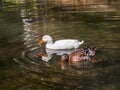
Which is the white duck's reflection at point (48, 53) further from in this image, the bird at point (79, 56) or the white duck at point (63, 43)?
the bird at point (79, 56)

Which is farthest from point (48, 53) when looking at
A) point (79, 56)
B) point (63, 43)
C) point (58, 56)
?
point (79, 56)

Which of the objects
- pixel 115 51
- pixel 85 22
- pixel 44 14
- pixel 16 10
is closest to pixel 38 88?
pixel 115 51

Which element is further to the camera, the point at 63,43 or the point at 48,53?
the point at 63,43

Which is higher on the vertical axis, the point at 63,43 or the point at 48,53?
the point at 63,43

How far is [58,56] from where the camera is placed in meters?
15.8

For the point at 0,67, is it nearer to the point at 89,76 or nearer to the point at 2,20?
the point at 89,76

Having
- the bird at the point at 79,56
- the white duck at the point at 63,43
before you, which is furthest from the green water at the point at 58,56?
the white duck at the point at 63,43

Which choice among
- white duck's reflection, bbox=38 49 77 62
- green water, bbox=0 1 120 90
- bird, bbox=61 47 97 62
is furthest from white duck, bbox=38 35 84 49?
bird, bbox=61 47 97 62

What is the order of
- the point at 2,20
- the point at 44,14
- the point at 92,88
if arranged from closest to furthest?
1. the point at 92,88
2. the point at 2,20
3. the point at 44,14

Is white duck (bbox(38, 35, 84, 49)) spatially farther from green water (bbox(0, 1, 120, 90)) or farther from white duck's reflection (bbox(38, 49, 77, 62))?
green water (bbox(0, 1, 120, 90))

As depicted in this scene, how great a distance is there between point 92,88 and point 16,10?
19.6 metres

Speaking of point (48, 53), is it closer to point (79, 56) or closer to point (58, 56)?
point (58, 56)

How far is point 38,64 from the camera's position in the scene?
14.1 m

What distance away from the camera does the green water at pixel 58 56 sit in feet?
39.8
